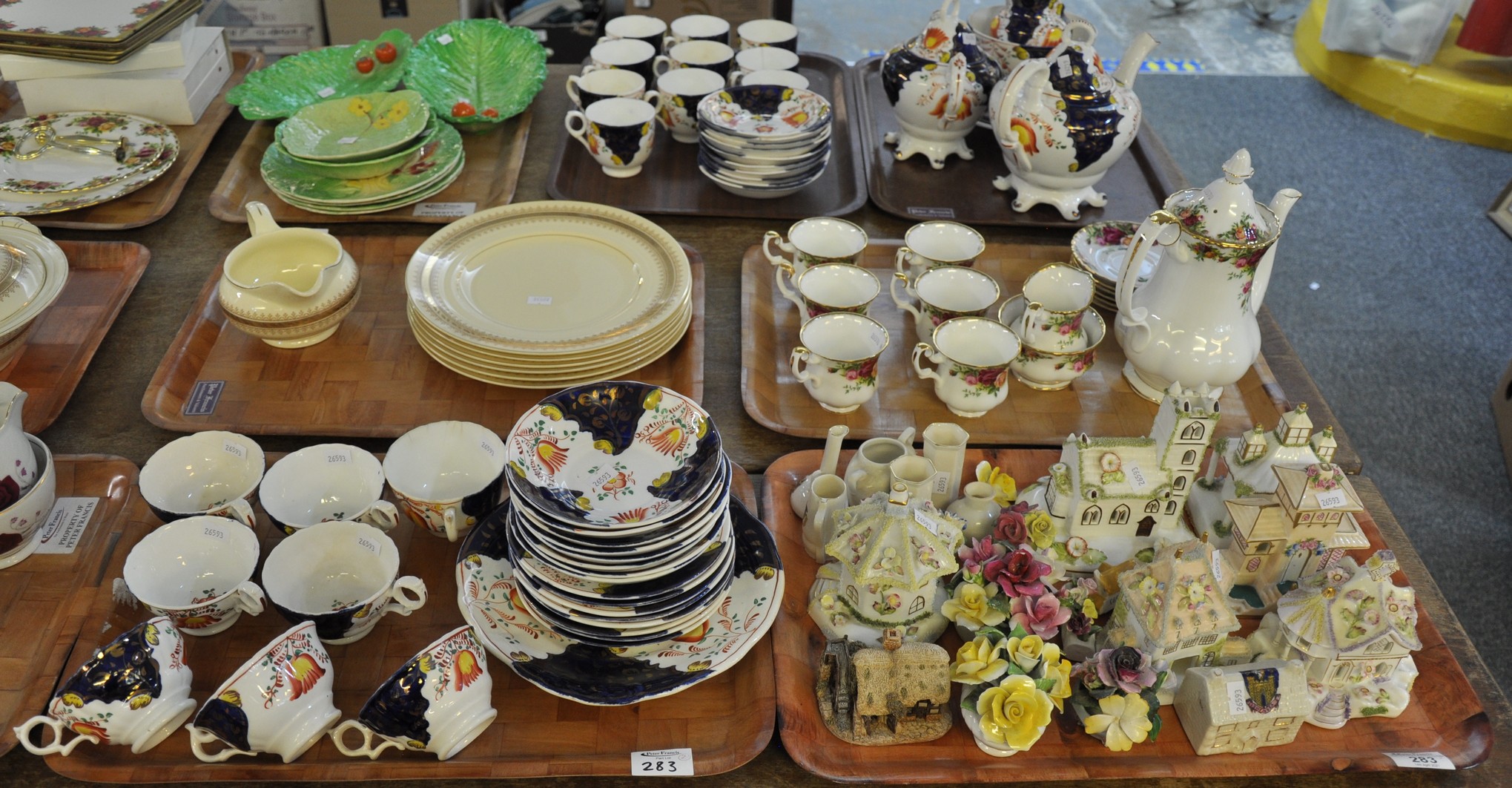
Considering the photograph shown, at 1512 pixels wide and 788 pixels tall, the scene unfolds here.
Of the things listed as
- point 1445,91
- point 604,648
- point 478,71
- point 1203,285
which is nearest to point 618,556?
point 604,648

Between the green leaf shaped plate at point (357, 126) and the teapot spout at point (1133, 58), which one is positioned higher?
the teapot spout at point (1133, 58)

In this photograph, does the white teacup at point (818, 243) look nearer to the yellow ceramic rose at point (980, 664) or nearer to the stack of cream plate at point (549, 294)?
the stack of cream plate at point (549, 294)

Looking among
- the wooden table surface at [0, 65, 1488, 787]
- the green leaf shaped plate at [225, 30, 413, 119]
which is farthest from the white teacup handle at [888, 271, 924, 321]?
the green leaf shaped plate at [225, 30, 413, 119]

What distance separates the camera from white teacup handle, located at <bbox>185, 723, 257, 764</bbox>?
961mm

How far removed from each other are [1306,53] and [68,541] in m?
3.93

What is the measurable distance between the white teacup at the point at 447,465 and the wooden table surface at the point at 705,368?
0.12 m

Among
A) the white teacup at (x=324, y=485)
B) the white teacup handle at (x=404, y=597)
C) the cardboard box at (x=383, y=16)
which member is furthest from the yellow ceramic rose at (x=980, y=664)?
the cardboard box at (x=383, y=16)

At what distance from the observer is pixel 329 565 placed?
1.16 meters

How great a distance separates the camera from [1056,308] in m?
1.51

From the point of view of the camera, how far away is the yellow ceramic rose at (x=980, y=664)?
103cm

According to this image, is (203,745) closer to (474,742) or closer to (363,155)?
(474,742)

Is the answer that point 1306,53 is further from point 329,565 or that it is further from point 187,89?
point 329,565

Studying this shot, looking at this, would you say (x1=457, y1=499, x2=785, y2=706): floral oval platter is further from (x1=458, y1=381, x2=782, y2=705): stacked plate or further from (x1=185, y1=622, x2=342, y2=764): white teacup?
(x1=185, y1=622, x2=342, y2=764): white teacup

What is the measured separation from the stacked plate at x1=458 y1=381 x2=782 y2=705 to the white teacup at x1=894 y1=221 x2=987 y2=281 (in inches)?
23.2
